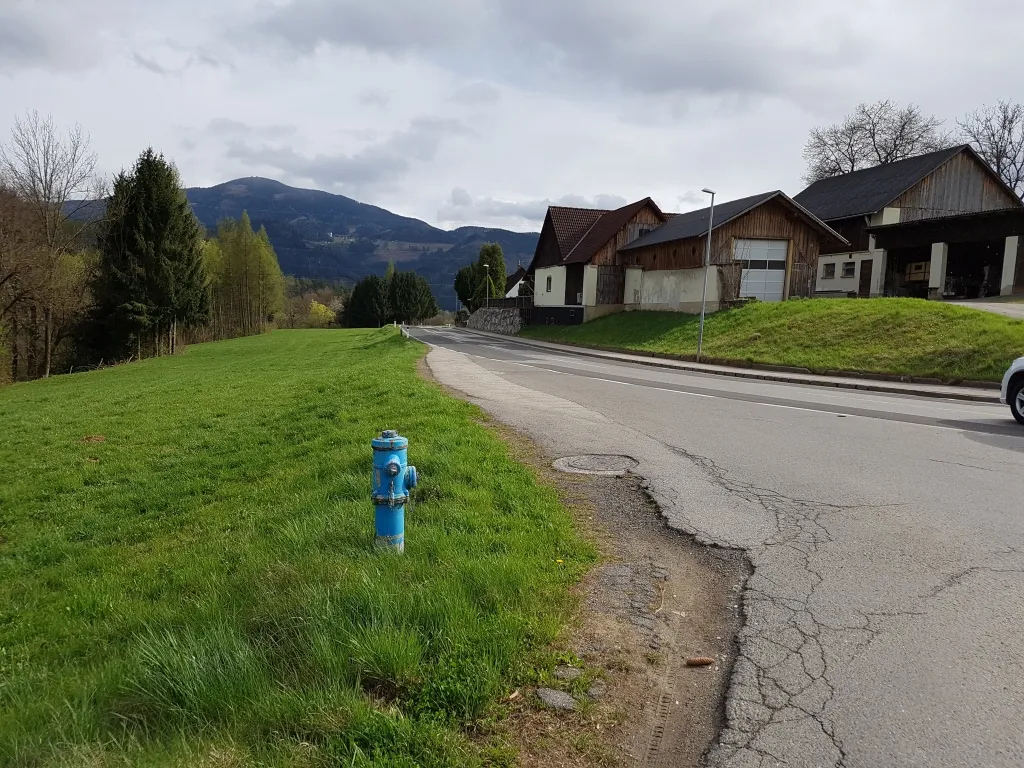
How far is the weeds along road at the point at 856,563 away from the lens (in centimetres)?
276

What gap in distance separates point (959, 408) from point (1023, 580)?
11.0 meters

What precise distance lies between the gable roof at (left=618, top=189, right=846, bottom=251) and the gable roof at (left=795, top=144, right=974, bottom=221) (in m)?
6.64

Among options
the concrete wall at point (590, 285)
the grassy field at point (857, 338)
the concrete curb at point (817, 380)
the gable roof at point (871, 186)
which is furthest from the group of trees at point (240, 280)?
the gable roof at point (871, 186)

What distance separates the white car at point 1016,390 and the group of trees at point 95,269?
3492 centimetres

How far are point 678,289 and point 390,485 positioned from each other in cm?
3446

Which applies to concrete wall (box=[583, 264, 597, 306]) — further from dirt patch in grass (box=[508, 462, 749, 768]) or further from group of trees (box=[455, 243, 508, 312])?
dirt patch in grass (box=[508, 462, 749, 768])

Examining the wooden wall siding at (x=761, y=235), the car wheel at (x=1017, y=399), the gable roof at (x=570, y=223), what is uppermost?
the gable roof at (x=570, y=223)

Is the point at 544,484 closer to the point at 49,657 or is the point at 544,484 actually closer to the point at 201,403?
the point at 49,657

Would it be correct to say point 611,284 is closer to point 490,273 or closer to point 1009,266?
point 1009,266

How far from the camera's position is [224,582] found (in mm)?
4551

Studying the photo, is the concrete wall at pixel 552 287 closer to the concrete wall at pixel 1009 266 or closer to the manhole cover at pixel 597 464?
the concrete wall at pixel 1009 266

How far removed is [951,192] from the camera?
41.1 m

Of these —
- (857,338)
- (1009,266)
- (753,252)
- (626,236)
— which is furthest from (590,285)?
(1009,266)

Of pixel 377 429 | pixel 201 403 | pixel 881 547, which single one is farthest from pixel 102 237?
pixel 881 547
